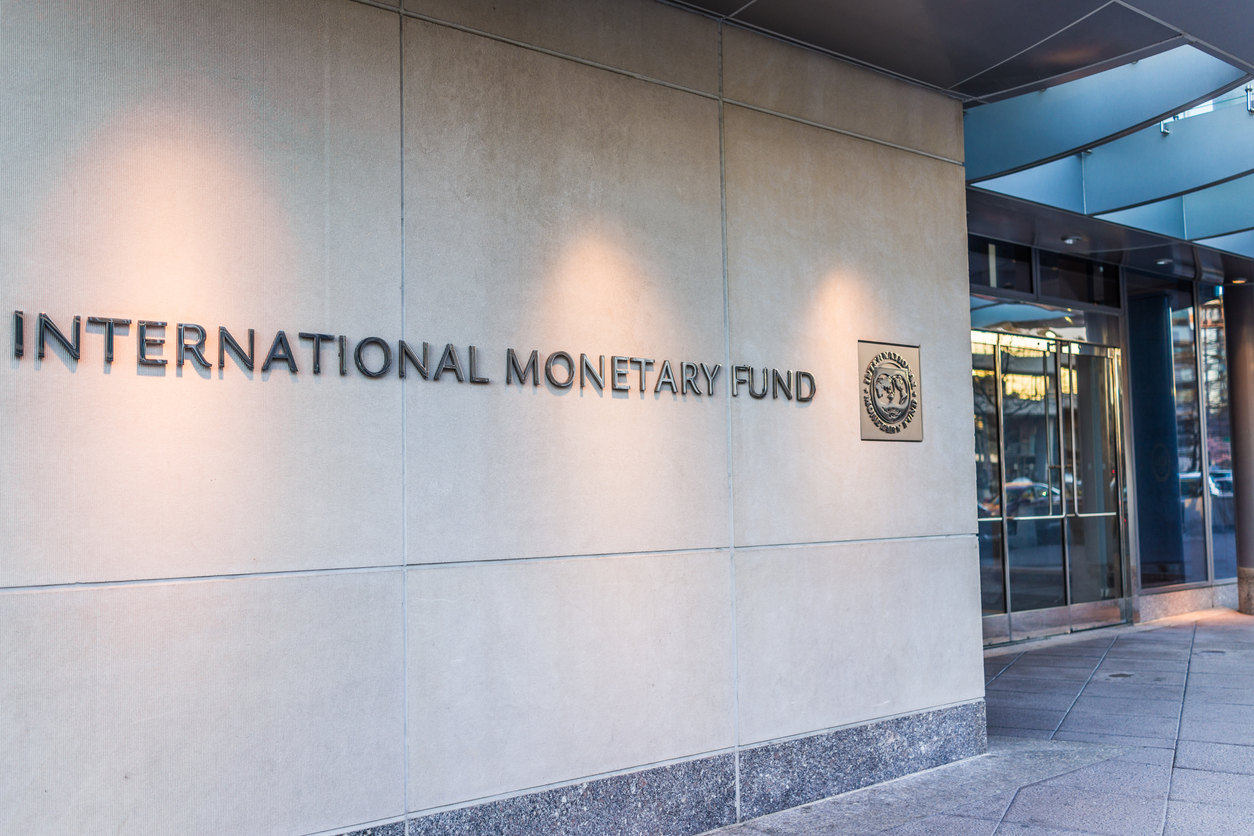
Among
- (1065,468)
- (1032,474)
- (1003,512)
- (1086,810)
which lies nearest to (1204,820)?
(1086,810)

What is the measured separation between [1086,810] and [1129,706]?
108 inches

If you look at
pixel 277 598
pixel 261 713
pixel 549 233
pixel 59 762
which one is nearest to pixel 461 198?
pixel 549 233

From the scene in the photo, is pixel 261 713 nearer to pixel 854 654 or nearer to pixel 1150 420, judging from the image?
pixel 854 654

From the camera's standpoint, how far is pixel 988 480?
987 cm

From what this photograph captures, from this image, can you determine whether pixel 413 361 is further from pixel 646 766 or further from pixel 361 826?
pixel 646 766

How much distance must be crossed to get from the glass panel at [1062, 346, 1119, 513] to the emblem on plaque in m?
5.62

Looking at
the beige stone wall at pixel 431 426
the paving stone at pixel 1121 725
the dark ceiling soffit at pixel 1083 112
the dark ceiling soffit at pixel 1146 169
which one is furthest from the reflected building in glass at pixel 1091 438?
the beige stone wall at pixel 431 426

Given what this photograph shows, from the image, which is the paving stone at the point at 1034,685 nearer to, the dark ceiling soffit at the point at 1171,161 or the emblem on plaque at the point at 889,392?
the emblem on plaque at the point at 889,392

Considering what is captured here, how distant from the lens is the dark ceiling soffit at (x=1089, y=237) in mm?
8828

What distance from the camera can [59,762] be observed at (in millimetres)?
3357

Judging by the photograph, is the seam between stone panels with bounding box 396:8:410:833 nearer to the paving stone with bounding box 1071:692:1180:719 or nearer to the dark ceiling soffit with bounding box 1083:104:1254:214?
the paving stone with bounding box 1071:692:1180:719

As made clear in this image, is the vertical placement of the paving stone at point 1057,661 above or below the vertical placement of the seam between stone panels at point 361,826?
below

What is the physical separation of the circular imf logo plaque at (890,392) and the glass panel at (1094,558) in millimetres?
5788

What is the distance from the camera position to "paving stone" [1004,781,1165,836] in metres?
4.74
